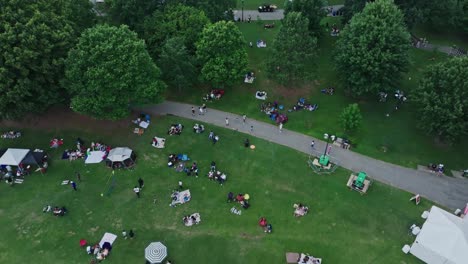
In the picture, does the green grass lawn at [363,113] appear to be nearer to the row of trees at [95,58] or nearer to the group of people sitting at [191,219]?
the row of trees at [95,58]

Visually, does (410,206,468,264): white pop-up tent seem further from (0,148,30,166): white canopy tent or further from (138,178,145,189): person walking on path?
(0,148,30,166): white canopy tent

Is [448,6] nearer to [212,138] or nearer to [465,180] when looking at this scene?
[465,180]

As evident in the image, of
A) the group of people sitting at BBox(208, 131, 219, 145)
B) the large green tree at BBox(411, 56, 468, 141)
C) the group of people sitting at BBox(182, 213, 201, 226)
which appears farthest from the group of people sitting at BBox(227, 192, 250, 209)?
the large green tree at BBox(411, 56, 468, 141)

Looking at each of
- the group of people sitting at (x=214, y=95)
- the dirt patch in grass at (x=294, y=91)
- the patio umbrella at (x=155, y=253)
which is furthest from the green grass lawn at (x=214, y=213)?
the dirt patch in grass at (x=294, y=91)

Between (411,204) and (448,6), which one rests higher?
(448,6)

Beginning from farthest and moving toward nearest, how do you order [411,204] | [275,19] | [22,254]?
[275,19] < [411,204] < [22,254]

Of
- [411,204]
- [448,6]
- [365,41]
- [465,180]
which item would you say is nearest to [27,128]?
[365,41]

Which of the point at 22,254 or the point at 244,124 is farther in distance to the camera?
the point at 244,124
